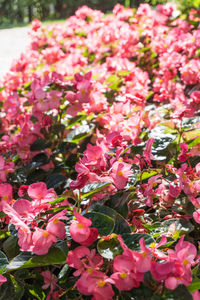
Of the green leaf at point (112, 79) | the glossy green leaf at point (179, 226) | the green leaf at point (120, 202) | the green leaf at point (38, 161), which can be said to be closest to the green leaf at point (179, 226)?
the glossy green leaf at point (179, 226)

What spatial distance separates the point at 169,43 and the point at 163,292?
5.62ft

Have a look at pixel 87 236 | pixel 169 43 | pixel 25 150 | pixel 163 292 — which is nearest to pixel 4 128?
pixel 25 150

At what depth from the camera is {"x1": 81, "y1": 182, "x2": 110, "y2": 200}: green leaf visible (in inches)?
28.9

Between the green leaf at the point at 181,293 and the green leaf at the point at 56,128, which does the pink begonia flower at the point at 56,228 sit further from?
the green leaf at the point at 56,128

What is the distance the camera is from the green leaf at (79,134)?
1448 millimetres

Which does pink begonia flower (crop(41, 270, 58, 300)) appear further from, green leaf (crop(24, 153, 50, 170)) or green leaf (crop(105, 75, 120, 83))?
green leaf (crop(105, 75, 120, 83))

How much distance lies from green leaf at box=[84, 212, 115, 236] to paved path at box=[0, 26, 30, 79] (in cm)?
380

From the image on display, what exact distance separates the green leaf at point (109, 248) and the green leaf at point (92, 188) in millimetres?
A: 110

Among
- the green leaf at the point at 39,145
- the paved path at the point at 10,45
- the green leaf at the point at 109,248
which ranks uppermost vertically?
the green leaf at the point at 109,248

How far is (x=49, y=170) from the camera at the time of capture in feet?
4.54

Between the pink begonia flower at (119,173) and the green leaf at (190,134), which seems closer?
the pink begonia flower at (119,173)

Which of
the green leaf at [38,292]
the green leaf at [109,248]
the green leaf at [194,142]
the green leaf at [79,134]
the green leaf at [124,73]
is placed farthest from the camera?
→ the green leaf at [124,73]

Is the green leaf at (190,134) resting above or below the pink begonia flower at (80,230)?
below

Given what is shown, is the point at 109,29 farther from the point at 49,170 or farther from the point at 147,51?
the point at 49,170
